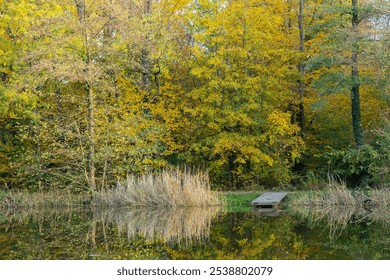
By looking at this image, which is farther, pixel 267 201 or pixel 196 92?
pixel 196 92

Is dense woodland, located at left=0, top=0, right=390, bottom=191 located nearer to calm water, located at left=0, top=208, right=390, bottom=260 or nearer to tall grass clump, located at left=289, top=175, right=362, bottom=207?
tall grass clump, located at left=289, top=175, right=362, bottom=207

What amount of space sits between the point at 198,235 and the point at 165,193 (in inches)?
191

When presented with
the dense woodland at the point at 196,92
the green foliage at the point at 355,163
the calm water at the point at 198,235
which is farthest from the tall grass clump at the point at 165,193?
the green foliage at the point at 355,163

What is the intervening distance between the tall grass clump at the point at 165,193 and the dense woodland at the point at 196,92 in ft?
4.18

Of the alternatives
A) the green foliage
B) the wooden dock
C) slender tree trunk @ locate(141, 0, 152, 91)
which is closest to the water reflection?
the wooden dock

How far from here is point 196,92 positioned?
20641mm

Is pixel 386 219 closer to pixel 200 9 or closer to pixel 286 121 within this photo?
pixel 286 121

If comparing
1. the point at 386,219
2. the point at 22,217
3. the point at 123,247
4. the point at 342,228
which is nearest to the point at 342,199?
the point at 386,219

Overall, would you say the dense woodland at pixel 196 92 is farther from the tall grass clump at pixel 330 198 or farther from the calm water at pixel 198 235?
the calm water at pixel 198 235

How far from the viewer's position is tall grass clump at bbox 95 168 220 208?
52.2ft

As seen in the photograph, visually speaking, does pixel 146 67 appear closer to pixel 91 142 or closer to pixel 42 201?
pixel 91 142

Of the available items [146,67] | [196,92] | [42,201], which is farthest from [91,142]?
[146,67]

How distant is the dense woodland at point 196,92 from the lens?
1783 cm
